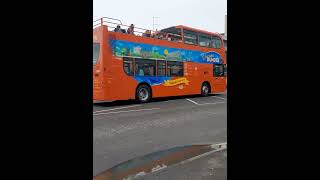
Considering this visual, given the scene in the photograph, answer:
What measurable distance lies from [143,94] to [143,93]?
5 cm

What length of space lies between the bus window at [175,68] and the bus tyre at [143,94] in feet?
5.08

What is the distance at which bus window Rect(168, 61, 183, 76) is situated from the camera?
12.2 meters

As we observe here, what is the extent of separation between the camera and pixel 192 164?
328cm

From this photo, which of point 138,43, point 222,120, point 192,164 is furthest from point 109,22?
point 192,164

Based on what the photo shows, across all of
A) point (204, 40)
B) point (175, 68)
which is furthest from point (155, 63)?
point (204, 40)

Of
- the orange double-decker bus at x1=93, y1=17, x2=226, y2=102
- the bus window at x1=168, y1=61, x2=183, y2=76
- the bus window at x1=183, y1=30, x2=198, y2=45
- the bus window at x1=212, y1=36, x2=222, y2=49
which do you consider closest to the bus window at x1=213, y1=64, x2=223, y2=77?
the orange double-decker bus at x1=93, y1=17, x2=226, y2=102

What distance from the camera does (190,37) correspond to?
42.6 feet

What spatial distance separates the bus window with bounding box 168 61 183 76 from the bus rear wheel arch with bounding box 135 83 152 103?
1.47m

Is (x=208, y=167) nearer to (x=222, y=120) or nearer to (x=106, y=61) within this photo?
(x=222, y=120)

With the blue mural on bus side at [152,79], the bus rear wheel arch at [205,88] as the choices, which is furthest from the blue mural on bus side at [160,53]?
the bus rear wheel arch at [205,88]

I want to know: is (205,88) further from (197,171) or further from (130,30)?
(197,171)

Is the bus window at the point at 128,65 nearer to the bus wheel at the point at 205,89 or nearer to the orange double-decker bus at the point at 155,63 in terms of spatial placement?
the orange double-decker bus at the point at 155,63

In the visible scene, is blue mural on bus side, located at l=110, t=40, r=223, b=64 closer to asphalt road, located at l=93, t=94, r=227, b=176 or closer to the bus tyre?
the bus tyre
